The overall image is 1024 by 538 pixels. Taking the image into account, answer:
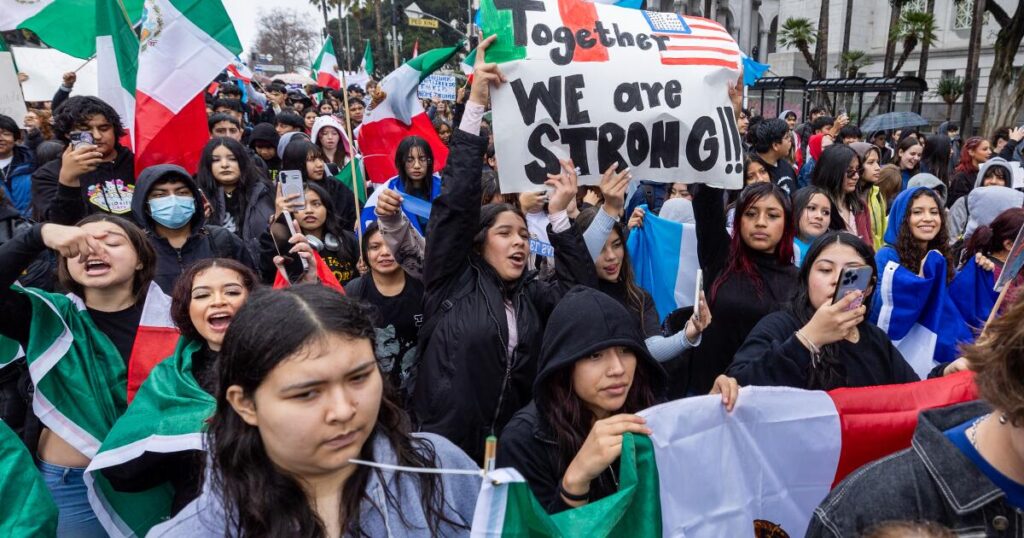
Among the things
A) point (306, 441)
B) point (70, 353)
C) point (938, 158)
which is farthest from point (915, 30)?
point (306, 441)

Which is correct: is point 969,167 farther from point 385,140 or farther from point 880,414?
point 880,414

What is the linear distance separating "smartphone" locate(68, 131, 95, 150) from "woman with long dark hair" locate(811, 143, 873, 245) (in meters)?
4.91

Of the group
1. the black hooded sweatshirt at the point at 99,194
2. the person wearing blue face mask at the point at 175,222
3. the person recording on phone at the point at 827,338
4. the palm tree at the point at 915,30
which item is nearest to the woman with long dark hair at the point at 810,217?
the person recording on phone at the point at 827,338

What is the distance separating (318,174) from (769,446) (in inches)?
196

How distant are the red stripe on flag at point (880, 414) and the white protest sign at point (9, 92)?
7085 mm

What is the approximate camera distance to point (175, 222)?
3.84 meters

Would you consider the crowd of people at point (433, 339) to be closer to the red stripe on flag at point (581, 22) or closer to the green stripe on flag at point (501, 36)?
the green stripe on flag at point (501, 36)

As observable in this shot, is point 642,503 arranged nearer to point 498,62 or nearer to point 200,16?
point 498,62

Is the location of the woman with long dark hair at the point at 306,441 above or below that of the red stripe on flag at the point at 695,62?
below

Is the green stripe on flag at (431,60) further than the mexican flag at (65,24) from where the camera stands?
No

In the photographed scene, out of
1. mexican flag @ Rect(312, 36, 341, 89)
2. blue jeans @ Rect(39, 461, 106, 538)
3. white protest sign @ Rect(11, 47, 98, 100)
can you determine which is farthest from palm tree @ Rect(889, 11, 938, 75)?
blue jeans @ Rect(39, 461, 106, 538)

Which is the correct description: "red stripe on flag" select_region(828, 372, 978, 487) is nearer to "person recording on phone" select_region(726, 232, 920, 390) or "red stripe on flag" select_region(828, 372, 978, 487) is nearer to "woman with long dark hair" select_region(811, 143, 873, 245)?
"person recording on phone" select_region(726, 232, 920, 390)

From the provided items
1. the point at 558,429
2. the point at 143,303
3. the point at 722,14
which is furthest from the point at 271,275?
the point at 722,14

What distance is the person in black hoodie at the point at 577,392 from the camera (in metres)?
2.21
